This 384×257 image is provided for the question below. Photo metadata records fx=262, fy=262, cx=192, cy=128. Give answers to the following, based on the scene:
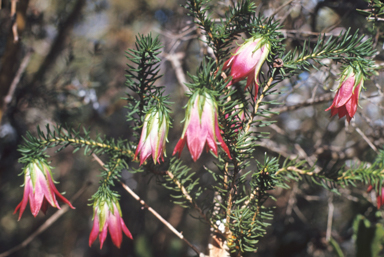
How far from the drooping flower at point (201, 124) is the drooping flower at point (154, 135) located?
5cm

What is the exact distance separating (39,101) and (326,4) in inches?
42.6

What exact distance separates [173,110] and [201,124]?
1.26ft

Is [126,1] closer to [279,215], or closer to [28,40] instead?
[28,40]

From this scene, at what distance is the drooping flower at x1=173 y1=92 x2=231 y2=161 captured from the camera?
0.30 m

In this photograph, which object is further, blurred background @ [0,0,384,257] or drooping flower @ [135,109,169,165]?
blurred background @ [0,0,384,257]

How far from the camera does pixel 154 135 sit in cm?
36

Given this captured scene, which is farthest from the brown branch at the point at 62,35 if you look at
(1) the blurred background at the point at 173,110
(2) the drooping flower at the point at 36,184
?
(2) the drooping flower at the point at 36,184

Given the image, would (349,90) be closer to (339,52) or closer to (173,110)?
(339,52)

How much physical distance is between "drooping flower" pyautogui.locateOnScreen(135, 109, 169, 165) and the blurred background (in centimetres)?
8

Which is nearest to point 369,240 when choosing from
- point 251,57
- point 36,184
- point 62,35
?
point 251,57

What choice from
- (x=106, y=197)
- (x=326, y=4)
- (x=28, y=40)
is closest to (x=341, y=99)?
(x=106, y=197)

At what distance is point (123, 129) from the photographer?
180 cm

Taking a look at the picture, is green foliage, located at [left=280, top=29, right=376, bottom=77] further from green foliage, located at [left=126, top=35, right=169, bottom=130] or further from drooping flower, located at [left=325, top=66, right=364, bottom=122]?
green foliage, located at [left=126, top=35, right=169, bottom=130]

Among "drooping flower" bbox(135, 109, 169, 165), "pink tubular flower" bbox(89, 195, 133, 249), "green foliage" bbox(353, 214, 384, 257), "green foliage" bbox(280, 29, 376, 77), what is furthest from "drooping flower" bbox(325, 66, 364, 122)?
"green foliage" bbox(353, 214, 384, 257)
